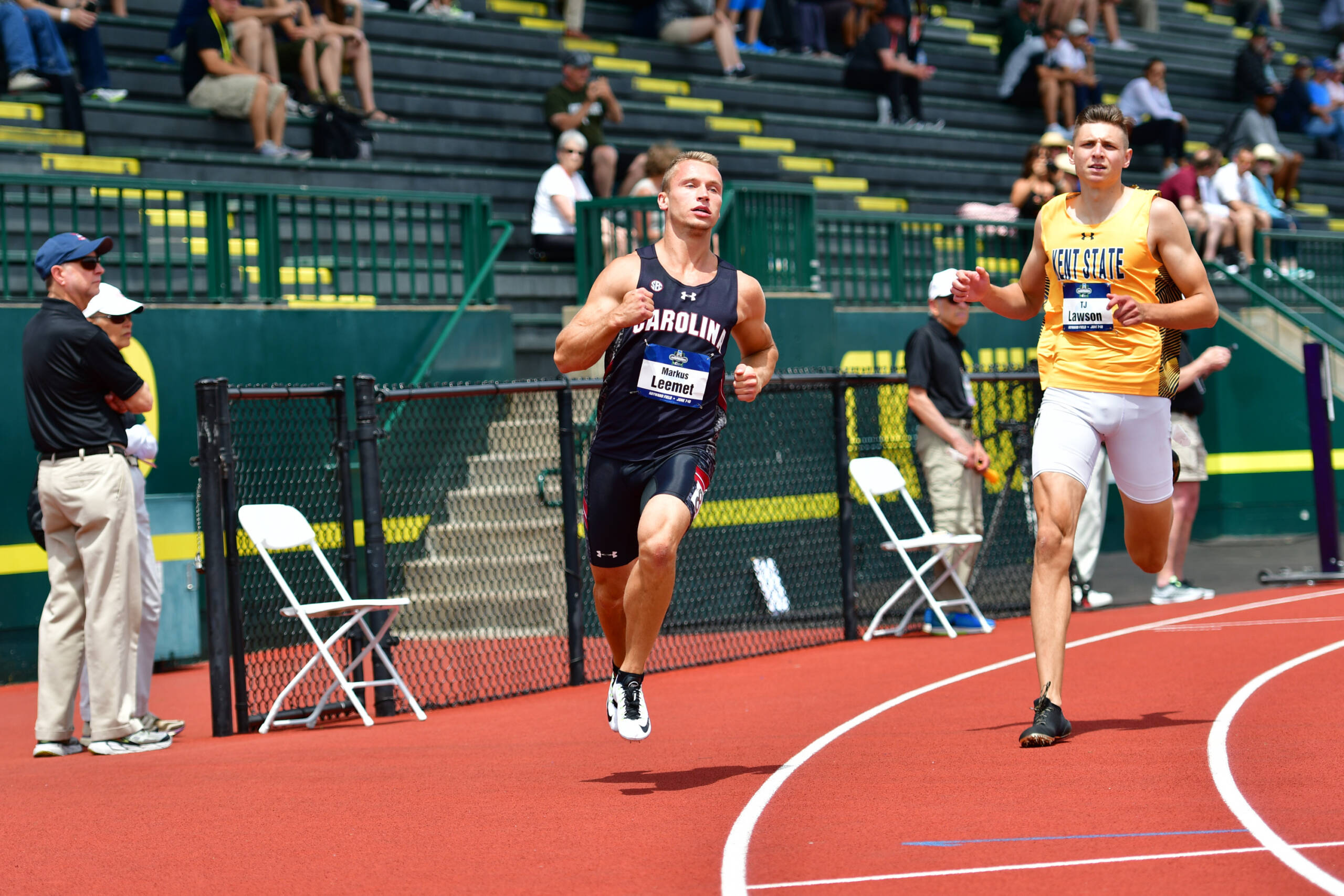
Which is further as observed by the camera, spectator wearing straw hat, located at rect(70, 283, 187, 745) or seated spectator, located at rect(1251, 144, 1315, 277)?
seated spectator, located at rect(1251, 144, 1315, 277)

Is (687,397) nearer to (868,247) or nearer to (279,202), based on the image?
(279,202)

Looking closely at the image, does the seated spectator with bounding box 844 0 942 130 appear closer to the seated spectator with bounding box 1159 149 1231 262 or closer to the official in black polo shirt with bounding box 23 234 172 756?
the seated spectator with bounding box 1159 149 1231 262

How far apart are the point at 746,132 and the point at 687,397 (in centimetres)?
1511

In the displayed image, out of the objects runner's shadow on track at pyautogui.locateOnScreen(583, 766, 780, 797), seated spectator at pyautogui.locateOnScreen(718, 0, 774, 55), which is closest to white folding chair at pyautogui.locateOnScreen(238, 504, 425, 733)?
runner's shadow on track at pyautogui.locateOnScreen(583, 766, 780, 797)

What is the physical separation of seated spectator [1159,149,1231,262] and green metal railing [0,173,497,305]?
32.2 ft

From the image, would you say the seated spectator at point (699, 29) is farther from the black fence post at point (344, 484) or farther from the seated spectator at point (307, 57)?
the black fence post at point (344, 484)

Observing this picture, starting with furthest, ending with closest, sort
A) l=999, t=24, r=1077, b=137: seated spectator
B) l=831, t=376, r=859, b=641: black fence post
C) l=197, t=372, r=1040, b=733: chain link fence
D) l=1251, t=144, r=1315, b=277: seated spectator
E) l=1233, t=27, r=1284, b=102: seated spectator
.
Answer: l=1233, t=27, r=1284, b=102: seated spectator
l=999, t=24, r=1077, b=137: seated spectator
l=1251, t=144, r=1315, b=277: seated spectator
l=831, t=376, r=859, b=641: black fence post
l=197, t=372, r=1040, b=733: chain link fence

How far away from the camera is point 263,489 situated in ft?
35.6

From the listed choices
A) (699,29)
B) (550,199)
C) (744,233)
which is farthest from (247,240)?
(699,29)

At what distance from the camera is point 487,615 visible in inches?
464

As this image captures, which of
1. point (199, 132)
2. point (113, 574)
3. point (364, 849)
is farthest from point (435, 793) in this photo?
point (199, 132)

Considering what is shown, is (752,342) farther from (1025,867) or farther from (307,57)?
(307,57)

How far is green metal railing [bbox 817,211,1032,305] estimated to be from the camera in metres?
16.8

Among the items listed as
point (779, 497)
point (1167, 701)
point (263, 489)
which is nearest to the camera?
point (1167, 701)
